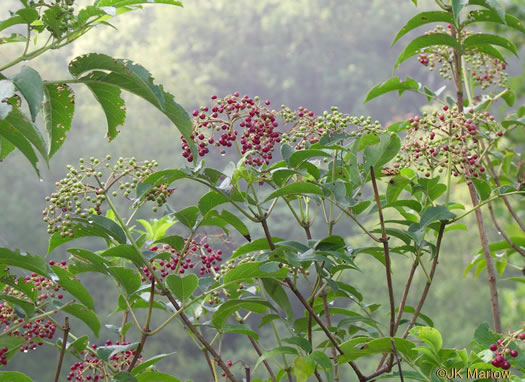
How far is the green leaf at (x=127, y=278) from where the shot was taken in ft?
2.04

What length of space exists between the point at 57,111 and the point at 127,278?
179mm

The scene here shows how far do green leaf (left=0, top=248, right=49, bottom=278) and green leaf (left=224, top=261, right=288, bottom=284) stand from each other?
0.18m

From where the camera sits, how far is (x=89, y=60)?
54cm

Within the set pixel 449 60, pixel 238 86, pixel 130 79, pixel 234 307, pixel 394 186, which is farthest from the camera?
pixel 238 86

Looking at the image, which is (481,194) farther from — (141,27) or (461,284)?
(141,27)

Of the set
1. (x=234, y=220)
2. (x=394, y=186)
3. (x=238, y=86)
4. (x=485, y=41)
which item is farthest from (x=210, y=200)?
(x=238, y=86)

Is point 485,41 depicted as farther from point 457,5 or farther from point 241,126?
point 241,126

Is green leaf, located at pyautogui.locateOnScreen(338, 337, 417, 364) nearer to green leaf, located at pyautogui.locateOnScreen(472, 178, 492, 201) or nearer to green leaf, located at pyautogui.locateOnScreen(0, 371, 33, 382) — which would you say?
green leaf, located at pyautogui.locateOnScreen(472, 178, 492, 201)

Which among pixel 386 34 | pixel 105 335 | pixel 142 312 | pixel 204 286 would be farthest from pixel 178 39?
pixel 204 286

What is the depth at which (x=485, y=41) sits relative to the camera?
843 millimetres

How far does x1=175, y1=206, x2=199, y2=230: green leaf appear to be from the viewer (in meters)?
0.65

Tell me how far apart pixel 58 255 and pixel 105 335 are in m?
1.11

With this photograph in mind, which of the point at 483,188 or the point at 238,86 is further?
the point at 238,86

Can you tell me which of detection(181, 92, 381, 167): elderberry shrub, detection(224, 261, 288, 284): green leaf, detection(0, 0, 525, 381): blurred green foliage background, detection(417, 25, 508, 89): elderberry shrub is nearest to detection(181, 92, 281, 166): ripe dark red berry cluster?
detection(181, 92, 381, 167): elderberry shrub
